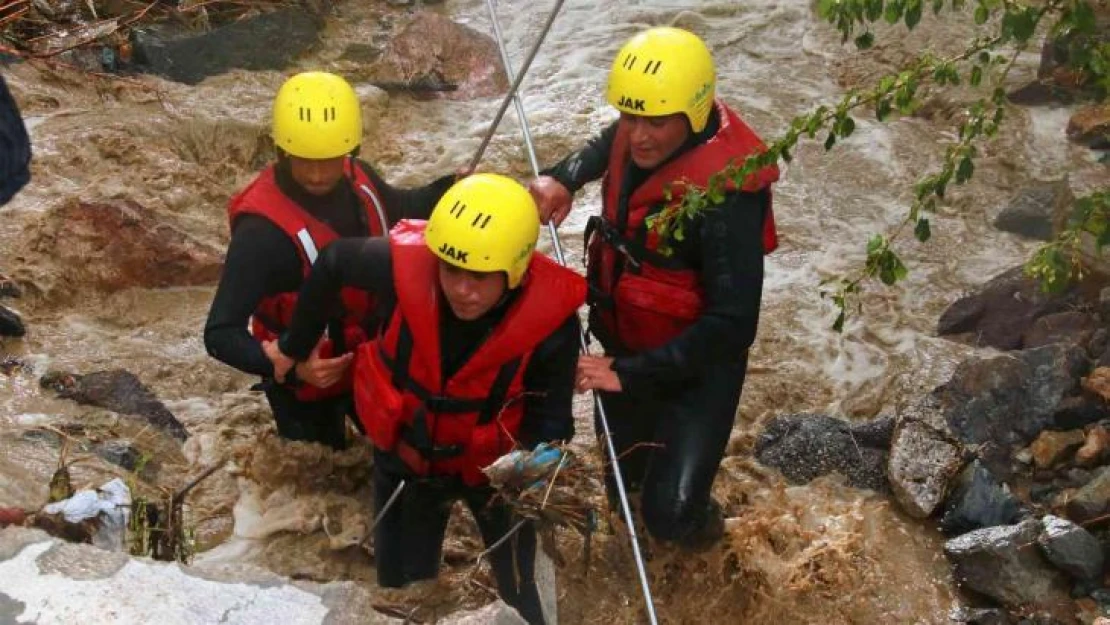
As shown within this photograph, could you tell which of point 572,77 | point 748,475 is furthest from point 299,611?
point 572,77

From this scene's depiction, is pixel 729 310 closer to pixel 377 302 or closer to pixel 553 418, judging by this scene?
pixel 553 418

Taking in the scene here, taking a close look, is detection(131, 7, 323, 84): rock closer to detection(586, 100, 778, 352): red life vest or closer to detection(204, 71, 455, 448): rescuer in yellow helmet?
detection(204, 71, 455, 448): rescuer in yellow helmet

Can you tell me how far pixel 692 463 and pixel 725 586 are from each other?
861 millimetres

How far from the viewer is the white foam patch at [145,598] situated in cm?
243

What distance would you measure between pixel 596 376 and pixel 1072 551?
7.69 feet

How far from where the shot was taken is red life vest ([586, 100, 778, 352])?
12.3 feet

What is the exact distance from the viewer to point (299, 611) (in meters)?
2.55

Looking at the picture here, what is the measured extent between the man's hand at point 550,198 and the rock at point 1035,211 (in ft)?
16.7

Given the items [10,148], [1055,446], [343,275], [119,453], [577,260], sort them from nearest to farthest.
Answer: [10,148], [343,275], [119,453], [1055,446], [577,260]

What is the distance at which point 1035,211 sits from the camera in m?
8.02

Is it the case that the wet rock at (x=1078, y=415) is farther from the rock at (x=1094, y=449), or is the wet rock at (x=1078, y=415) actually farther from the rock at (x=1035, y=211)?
the rock at (x=1035, y=211)

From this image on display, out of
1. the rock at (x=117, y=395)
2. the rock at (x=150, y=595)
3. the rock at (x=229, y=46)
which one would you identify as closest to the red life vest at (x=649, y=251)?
the rock at (x=150, y=595)

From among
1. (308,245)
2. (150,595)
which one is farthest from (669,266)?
(150,595)

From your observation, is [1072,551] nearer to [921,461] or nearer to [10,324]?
[921,461]
